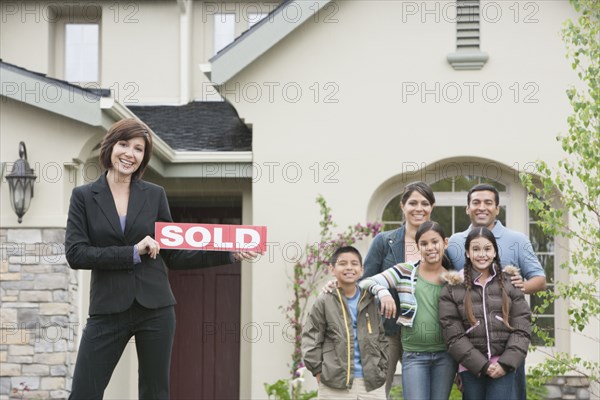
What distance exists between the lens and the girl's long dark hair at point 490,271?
5.86 meters

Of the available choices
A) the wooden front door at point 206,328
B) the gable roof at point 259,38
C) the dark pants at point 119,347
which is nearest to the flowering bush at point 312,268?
the gable roof at point 259,38

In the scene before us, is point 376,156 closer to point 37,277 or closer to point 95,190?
point 37,277

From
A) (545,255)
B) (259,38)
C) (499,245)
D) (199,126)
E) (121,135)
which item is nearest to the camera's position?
(121,135)

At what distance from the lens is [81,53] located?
42.6 feet

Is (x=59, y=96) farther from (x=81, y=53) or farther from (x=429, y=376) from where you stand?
(x=429, y=376)

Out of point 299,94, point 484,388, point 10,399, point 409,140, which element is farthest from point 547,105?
point 10,399

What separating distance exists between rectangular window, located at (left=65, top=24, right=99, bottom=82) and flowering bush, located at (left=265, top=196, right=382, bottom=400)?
14.2 feet

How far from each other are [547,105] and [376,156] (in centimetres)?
186

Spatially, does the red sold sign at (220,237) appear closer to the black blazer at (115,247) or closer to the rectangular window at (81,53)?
the black blazer at (115,247)

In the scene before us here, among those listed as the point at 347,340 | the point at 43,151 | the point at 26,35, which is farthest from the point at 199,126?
the point at 347,340

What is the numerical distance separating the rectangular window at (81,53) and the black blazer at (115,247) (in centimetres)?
863

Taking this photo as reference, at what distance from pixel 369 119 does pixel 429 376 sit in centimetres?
468

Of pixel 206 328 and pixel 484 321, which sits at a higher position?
pixel 484 321

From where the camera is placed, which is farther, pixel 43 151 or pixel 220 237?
pixel 43 151
